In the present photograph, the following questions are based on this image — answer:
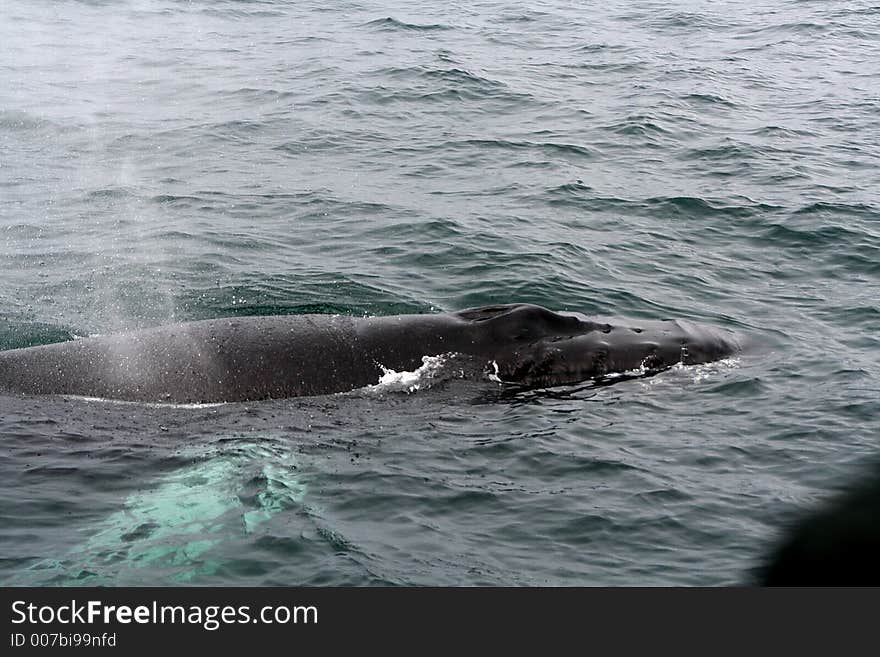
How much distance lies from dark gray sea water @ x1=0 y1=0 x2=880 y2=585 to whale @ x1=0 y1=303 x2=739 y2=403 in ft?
0.87

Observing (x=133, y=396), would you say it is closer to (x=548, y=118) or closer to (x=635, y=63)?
(x=548, y=118)

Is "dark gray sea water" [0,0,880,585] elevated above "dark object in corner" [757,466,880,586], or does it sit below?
below

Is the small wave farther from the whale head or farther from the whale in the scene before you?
the whale

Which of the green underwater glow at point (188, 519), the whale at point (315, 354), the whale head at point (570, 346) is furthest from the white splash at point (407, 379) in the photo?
the green underwater glow at point (188, 519)

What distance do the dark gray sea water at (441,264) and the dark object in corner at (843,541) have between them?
18.5 ft

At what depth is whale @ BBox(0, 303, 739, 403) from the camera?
39.0 ft

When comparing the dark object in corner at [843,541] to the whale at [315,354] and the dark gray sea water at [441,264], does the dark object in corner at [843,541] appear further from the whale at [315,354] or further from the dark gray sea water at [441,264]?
the whale at [315,354]

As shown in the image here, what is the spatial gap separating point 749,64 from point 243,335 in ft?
89.7

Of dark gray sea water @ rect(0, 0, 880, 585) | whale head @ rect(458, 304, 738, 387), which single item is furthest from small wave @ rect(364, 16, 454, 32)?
whale head @ rect(458, 304, 738, 387)

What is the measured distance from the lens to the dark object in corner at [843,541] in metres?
2.99

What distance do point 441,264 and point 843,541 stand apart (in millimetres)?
15628

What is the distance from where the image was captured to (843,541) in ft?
9.81

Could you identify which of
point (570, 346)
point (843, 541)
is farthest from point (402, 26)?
point (843, 541)

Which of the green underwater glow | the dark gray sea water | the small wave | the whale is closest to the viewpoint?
the green underwater glow
